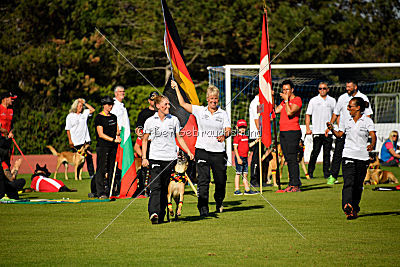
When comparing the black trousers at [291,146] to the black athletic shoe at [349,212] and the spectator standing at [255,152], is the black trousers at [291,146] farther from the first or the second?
the black athletic shoe at [349,212]

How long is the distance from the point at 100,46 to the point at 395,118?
546 inches

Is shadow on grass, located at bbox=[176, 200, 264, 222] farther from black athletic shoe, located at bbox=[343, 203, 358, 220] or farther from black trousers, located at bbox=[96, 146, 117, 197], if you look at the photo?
black trousers, located at bbox=[96, 146, 117, 197]

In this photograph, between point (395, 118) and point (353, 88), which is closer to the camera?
point (353, 88)

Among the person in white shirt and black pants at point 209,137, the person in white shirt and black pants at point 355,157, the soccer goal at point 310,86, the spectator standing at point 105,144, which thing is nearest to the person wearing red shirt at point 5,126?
the spectator standing at point 105,144

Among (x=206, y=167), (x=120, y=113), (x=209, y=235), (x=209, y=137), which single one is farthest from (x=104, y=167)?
(x=209, y=235)

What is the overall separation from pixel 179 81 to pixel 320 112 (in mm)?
6742

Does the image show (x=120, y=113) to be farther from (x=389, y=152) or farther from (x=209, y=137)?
(x=389, y=152)

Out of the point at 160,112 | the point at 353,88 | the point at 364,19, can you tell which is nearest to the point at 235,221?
the point at 160,112

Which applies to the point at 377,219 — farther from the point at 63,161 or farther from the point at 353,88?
the point at 63,161

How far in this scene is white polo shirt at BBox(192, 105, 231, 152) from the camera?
10234 millimetres

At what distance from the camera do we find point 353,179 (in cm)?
1004

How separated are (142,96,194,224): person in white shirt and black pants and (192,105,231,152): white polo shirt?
1.65 ft

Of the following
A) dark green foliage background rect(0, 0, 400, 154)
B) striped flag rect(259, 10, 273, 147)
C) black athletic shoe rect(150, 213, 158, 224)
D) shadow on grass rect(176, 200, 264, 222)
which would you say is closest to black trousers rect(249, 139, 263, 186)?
striped flag rect(259, 10, 273, 147)

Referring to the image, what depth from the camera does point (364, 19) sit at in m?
37.5
